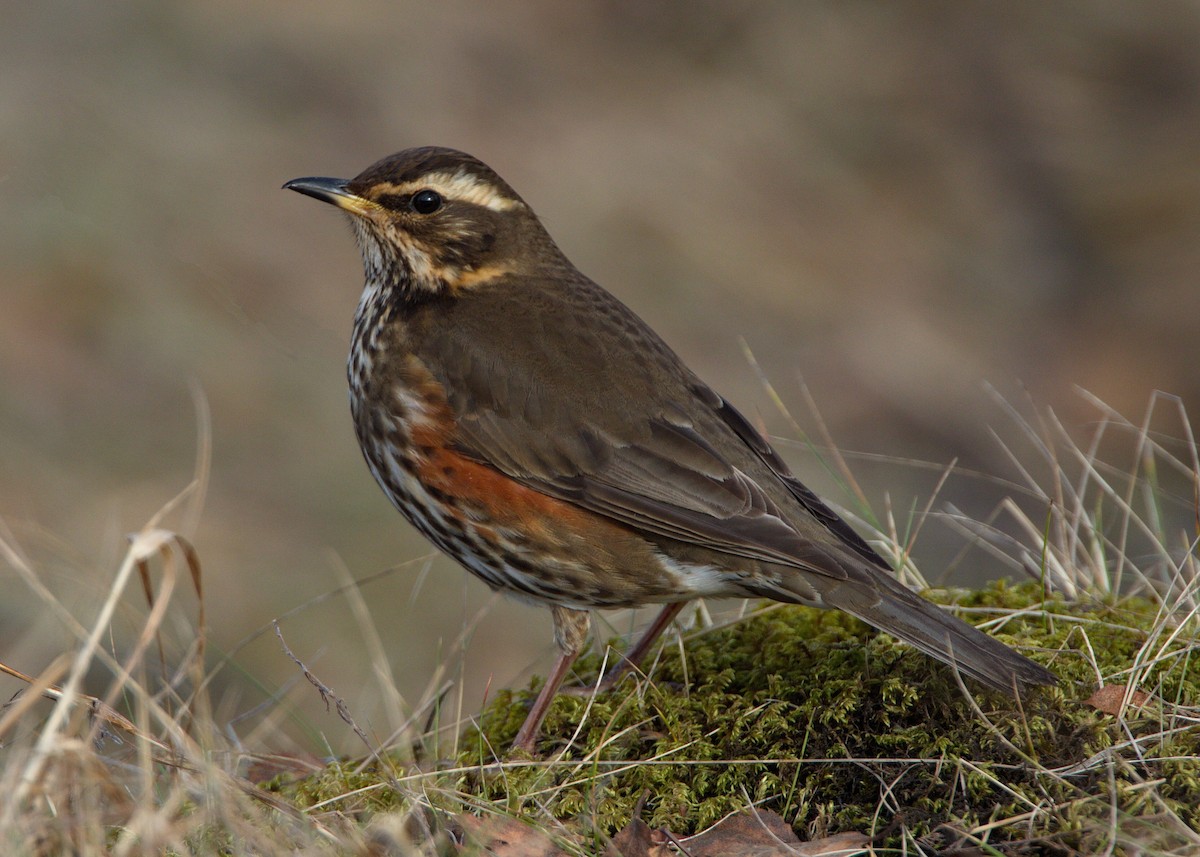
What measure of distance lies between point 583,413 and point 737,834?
158 centimetres

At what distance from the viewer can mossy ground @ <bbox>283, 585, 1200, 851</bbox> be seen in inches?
130

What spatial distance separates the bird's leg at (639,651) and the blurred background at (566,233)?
2.73 m

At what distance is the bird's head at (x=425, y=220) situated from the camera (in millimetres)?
4965

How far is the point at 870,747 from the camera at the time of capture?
3670 mm

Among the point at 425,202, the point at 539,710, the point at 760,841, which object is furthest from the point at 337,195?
the point at 760,841

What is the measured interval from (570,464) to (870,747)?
4.50 feet

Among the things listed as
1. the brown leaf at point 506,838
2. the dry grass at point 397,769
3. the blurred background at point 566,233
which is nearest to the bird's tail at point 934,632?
the dry grass at point 397,769

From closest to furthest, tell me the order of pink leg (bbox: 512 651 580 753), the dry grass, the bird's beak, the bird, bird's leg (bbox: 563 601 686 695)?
the dry grass, pink leg (bbox: 512 651 580 753), the bird, bird's leg (bbox: 563 601 686 695), the bird's beak

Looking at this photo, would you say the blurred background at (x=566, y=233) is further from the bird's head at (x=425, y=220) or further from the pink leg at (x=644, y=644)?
the bird's head at (x=425, y=220)

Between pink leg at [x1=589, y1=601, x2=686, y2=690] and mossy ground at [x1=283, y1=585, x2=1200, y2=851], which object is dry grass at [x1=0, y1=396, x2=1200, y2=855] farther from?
pink leg at [x1=589, y1=601, x2=686, y2=690]

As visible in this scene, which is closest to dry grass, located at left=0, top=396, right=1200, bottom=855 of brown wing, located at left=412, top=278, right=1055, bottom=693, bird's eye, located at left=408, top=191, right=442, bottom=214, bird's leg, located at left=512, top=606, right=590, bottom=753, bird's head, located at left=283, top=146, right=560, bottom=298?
bird's leg, located at left=512, top=606, right=590, bottom=753

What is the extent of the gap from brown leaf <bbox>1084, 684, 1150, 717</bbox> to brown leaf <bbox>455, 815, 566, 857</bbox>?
1.55m

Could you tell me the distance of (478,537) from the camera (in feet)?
14.6

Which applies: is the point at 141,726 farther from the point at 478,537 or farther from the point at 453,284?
the point at 453,284
